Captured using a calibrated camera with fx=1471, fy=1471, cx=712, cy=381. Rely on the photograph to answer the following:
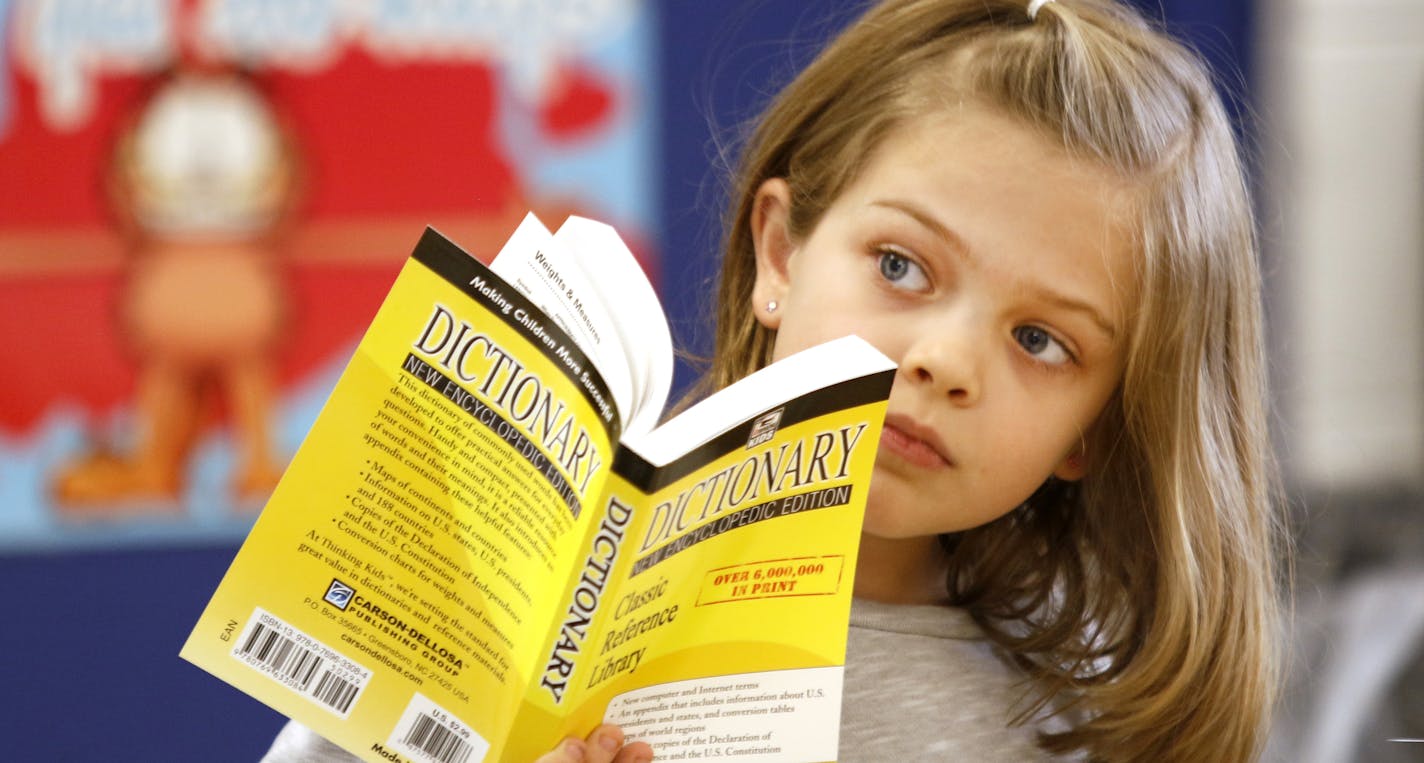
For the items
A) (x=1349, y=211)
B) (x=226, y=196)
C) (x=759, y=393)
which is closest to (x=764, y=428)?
(x=759, y=393)

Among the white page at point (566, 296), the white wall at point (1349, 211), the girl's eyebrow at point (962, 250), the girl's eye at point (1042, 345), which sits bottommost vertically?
the white page at point (566, 296)

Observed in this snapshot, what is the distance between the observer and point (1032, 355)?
82 cm

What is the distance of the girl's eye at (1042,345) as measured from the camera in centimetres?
81

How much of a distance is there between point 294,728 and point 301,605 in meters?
0.19

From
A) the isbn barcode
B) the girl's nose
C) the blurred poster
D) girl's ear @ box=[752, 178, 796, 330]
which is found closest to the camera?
the isbn barcode

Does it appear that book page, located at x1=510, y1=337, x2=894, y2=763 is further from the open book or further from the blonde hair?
the blonde hair

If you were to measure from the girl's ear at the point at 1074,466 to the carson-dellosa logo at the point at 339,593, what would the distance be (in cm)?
47

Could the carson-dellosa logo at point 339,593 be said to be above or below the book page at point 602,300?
below

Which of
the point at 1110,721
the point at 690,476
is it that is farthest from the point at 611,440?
the point at 1110,721

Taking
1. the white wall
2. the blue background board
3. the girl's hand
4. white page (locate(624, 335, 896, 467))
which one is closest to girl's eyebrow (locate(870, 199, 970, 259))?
white page (locate(624, 335, 896, 467))

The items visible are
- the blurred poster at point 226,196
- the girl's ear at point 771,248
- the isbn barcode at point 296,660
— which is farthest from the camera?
the blurred poster at point 226,196

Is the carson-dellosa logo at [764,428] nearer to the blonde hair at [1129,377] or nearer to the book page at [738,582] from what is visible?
the book page at [738,582]

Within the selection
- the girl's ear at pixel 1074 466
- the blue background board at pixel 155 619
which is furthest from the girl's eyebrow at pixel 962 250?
the blue background board at pixel 155 619

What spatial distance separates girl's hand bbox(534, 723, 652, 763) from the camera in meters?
0.64
